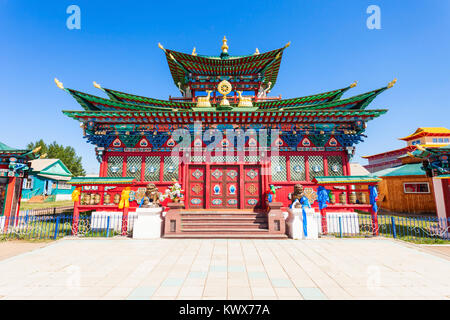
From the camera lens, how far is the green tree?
46031 mm

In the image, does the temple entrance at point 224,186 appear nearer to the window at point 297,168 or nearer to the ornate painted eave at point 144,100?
the window at point 297,168

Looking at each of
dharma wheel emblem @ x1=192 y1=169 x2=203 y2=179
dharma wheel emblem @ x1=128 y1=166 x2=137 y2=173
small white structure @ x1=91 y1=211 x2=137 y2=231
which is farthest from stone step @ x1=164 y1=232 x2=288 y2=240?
dharma wheel emblem @ x1=128 y1=166 x2=137 y2=173

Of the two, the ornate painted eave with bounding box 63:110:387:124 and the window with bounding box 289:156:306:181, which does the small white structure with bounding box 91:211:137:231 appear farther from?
the window with bounding box 289:156:306:181

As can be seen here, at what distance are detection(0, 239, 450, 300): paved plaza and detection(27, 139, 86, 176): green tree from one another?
48647 mm

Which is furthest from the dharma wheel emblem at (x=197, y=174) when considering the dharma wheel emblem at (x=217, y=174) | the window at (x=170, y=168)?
the window at (x=170, y=168)

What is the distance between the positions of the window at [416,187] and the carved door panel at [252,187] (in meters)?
17.7

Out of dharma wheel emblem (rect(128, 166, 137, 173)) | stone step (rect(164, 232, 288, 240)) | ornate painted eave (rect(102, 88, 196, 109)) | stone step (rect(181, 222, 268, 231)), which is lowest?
stone step (rect(164, 232, 288, 240))

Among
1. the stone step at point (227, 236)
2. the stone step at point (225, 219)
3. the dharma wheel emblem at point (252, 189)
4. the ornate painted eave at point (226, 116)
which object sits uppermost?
the ornate painted eave at point (226, 116)

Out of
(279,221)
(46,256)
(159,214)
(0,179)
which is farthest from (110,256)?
(0,179)

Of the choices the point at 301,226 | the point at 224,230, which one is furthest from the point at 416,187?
the point at 224,230

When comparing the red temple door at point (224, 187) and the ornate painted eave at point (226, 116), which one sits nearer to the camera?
the ornate painted eave at point (226, 116)

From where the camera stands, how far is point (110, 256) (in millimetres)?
6301

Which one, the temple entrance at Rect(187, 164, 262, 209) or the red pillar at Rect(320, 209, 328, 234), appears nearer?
the red pillar at Rect(320, 209, 328, 234)

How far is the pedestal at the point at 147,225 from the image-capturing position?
8953mm
